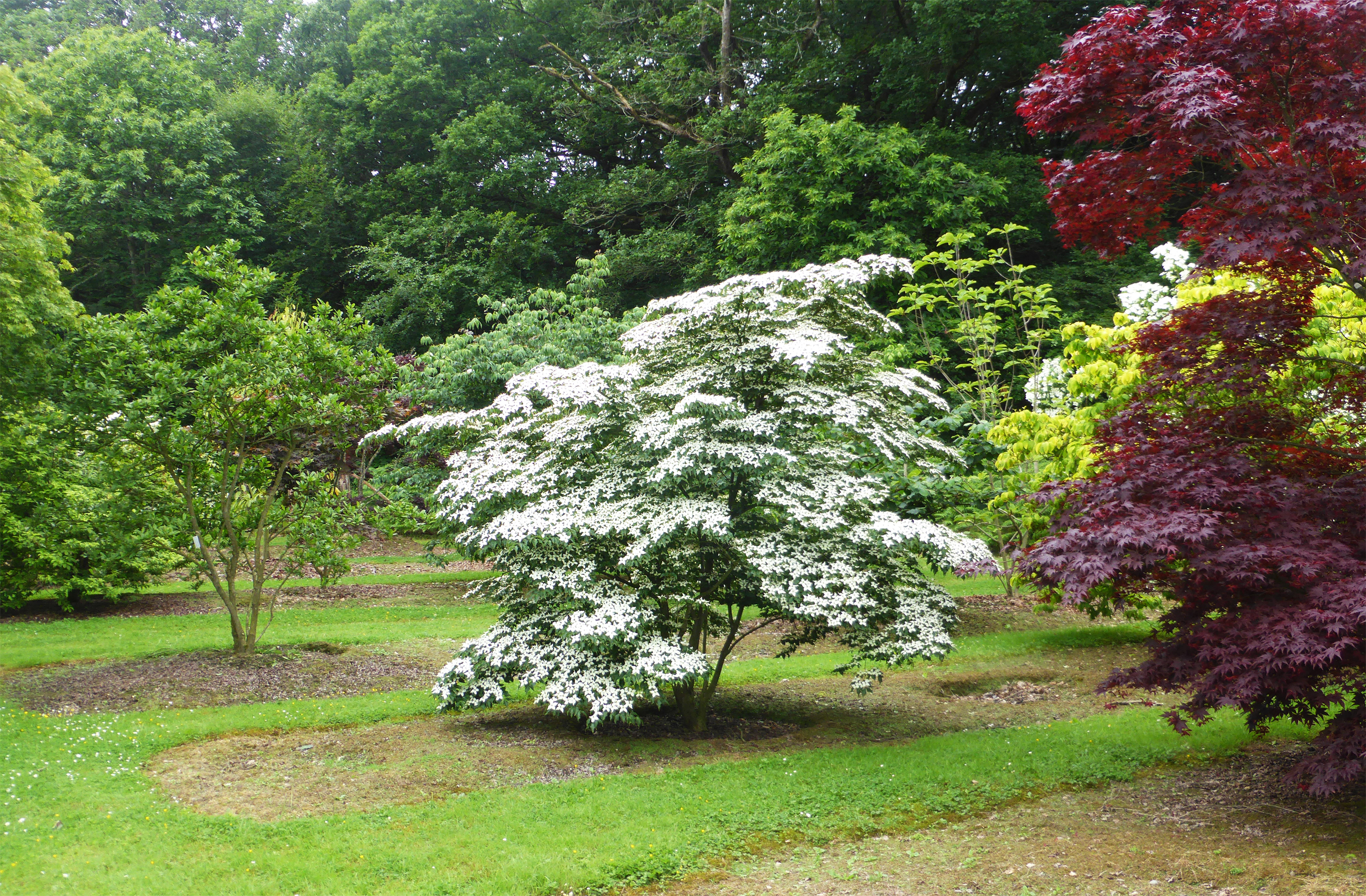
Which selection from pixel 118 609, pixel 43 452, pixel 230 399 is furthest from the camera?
pixel 118 609

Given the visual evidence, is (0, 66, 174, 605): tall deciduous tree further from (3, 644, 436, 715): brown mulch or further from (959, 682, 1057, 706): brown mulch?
(959, 682, 1057, 706): brown mulch

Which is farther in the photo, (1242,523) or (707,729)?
(707,729)

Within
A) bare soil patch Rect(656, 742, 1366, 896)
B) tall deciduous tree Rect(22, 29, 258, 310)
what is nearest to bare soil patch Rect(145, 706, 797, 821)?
bare soil patch Rect(656, 742, 1366, 896)

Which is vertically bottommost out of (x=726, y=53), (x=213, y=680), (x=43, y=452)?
(x=213, y=680)

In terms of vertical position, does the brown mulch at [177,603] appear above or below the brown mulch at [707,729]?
above

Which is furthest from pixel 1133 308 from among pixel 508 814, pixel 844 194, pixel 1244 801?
pixel 508 814

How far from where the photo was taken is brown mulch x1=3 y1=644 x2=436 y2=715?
395 inches

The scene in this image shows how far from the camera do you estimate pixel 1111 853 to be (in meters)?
5.99

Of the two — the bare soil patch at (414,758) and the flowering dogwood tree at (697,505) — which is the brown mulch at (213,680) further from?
the flowering dogwood tree at (697,505)

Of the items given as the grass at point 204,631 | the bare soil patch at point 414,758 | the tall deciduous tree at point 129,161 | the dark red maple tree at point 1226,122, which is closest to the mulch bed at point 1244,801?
the bare soil patch at point 414,758

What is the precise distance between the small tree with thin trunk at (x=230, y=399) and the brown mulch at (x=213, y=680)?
67 centimetres

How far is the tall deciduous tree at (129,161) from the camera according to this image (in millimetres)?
29250

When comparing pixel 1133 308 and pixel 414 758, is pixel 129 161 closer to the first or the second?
pixel 414 758

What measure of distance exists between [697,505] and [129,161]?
29653 mm
